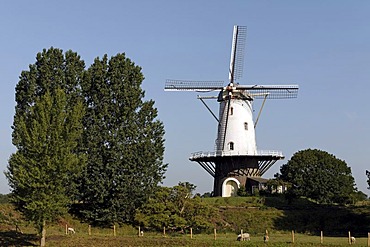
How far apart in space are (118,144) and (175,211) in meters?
7.62

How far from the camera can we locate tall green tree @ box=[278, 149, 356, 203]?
204ft

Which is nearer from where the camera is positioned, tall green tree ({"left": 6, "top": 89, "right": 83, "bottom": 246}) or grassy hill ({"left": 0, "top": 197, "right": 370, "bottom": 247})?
tall green tree ({"left": 6, "top": 89, "right": 83, "bottom": 246})

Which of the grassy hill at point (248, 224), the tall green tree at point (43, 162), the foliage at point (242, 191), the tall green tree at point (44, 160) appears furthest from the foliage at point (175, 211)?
the foliage at point (242, 191)

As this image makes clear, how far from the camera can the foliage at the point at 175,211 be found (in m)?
43.5

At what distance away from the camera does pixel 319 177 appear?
208 ft

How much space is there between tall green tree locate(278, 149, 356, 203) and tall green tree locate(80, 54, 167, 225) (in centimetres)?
2040

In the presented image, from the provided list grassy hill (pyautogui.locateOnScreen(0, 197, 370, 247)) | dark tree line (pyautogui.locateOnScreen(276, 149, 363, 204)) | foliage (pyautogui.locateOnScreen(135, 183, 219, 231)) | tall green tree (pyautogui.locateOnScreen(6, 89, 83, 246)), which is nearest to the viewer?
tall green tree (pyautogui.locateOnScreen(6, 89, 83, 246))

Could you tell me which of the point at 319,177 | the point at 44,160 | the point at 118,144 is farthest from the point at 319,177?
the point at 44,160

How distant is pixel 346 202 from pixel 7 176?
42061mm

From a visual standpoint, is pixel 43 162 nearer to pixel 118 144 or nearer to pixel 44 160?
pixel 44 160

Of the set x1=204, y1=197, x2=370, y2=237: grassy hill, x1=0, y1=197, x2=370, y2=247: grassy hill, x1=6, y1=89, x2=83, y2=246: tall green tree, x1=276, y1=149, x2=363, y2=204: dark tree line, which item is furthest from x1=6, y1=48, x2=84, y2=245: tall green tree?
x1=276, y1=149, x2=363, y2=204: dark tree line

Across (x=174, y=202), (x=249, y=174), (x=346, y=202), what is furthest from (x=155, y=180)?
(x=346, y=202)

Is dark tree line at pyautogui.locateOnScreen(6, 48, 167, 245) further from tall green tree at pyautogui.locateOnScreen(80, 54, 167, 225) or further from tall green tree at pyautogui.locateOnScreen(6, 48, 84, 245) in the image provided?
tall green tree at pyautogui.locateOnScreen(6, 48, 84, 245)

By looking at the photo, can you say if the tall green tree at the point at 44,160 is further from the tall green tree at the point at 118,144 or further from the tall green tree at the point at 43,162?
the tall green tree at the point at 118,144
